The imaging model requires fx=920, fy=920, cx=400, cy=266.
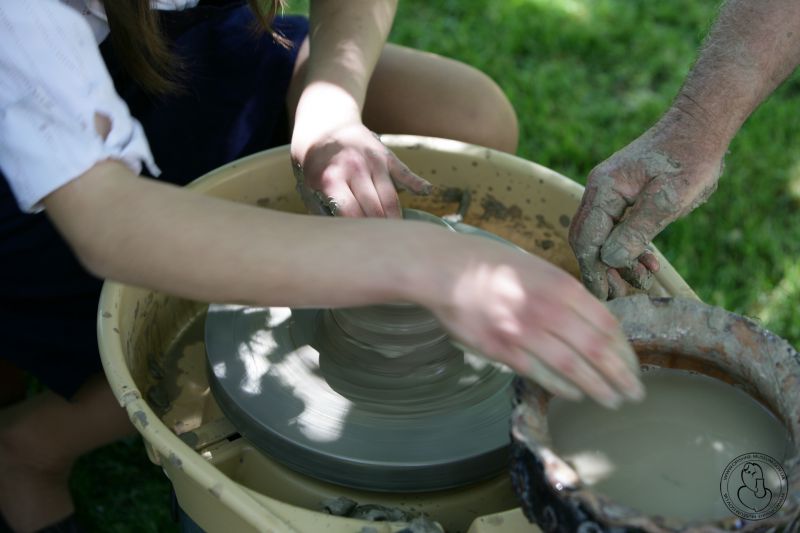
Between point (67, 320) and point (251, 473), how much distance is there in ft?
1.63

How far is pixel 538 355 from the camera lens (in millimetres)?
881

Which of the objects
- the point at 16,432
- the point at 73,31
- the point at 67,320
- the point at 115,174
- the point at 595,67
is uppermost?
the point at 73,31

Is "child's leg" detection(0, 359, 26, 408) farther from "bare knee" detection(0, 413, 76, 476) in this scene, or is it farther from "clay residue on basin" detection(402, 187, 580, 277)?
"clay residue on basin" detection(402, 187, 580, 277)

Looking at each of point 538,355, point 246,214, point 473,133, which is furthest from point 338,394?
point 473,133

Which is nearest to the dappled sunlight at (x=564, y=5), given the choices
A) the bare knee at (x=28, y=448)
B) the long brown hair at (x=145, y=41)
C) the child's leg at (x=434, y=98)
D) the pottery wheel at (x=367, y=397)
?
the child's leg at (x=434, y=98)

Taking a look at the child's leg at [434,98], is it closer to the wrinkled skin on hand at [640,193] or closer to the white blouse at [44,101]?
the wrinkled skin on hand at [640,193]

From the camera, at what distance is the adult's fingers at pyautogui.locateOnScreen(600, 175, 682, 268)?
4.11 ft

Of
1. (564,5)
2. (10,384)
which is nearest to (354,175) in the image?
(10,384)

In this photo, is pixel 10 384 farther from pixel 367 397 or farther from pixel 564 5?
pixel 564 5

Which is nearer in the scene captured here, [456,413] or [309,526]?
[309,526]

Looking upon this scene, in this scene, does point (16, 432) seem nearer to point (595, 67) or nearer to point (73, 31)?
point (73, 31)

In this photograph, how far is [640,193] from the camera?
1.28 m

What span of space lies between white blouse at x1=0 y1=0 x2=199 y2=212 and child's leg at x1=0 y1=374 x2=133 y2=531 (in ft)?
2.15

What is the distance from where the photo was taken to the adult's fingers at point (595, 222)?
50.2 inches
